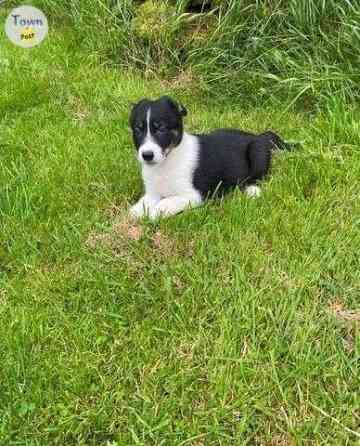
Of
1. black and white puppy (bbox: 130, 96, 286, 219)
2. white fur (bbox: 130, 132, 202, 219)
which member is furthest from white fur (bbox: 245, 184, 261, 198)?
white fur (bbox: 130, 132, 202, 219)

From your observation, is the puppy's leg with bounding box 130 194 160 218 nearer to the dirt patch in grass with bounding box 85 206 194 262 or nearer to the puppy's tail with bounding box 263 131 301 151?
the dirt patch in grass with bounding box 85 206 194 262

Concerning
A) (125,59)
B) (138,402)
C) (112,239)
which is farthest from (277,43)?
(138,402)

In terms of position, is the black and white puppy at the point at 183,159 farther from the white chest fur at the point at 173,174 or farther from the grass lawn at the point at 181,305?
the grass lawn at the point at 181,305

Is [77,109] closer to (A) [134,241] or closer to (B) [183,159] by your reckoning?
(B) [183,159]

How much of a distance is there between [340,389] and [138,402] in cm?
88

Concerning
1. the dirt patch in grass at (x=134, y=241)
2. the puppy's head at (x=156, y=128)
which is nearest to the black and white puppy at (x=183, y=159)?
the puppy's head at (x=156, y=128)

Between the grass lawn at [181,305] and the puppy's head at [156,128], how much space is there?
0.45m

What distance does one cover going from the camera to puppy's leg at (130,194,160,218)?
11.8 feet

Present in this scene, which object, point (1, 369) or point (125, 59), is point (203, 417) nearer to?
point (1, 369)

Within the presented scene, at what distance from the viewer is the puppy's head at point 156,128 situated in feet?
12.0

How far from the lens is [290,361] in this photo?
254 cm

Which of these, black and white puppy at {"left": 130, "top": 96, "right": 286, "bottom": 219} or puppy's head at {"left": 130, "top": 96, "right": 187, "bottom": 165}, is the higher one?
puppy's head at {"left": 130, "top": 96, "right": 187, "bottom": 165}

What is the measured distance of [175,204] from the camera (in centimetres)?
379

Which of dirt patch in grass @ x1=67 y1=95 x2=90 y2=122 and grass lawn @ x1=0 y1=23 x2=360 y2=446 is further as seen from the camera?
dirt patch in grass @ x1=67 y1=95 x2=90 y2=122
